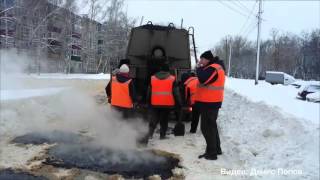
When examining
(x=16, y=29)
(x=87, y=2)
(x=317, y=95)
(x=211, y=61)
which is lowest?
(x=317, y=95)

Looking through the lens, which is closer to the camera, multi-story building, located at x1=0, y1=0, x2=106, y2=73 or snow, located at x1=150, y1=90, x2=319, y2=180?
snow, located at x1=150, y1=90, x2=319, y2=180

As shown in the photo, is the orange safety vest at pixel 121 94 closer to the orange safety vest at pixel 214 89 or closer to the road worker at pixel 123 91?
the road worker at pixel 123 91

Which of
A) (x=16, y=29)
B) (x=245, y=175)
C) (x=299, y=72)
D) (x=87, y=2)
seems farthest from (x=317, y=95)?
(x=299, y=72)

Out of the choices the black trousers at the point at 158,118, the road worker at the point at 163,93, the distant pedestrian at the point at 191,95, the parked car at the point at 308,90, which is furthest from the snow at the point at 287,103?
the parked car at the point at 308,90

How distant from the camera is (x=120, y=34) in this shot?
56.6m

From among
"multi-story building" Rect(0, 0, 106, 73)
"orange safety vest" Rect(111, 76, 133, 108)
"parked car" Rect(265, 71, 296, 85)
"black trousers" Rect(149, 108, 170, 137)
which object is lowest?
"parked car" Rect(265, 71, 296, 85)

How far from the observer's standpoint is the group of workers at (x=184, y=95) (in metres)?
7.01

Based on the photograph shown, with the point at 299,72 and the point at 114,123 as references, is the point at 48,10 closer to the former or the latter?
the point at 114,123

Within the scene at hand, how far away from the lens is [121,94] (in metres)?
8.09

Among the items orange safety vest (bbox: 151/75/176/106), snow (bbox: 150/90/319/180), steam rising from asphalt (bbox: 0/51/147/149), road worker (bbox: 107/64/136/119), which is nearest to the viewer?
snow (bbox: 150/90/319/180)

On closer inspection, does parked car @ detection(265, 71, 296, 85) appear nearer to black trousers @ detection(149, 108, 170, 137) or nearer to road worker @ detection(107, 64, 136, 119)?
black trousers @ detection(149, 108, 170, 137)

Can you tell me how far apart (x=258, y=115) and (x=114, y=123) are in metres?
3.30

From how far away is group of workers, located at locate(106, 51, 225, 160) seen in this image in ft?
23.0

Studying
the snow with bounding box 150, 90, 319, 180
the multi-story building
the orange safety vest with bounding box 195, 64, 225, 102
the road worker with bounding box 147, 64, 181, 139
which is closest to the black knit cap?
the orange safety vest with bounding box 195, 64, 225, 102
